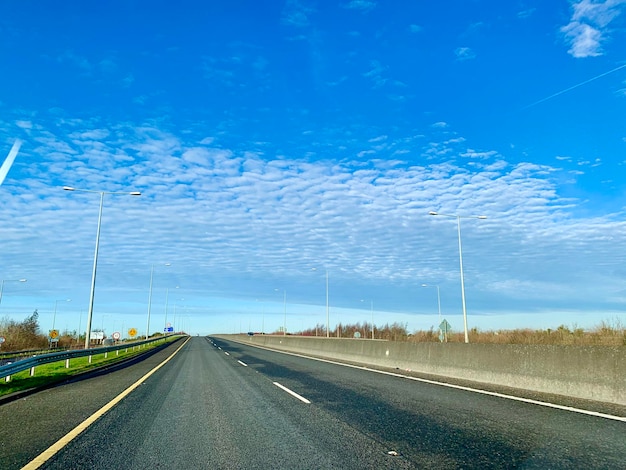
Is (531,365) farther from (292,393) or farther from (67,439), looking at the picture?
(67,439)

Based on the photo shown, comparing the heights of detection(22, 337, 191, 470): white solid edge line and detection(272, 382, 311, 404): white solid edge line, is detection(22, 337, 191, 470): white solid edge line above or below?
below

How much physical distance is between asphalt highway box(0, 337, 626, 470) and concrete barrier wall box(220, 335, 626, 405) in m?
1.52

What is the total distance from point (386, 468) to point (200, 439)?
9.28 feet

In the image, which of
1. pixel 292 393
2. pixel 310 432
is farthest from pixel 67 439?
pixel 292 393

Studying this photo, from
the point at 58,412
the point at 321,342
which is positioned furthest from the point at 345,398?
the point at 321,342

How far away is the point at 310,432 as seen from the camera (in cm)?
669

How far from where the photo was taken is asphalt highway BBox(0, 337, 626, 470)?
17.3ft

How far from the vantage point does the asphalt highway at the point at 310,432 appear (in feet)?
17.3

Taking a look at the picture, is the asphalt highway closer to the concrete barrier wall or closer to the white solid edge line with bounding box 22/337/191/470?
the white solid edge line with bounding box 22/337/191/470

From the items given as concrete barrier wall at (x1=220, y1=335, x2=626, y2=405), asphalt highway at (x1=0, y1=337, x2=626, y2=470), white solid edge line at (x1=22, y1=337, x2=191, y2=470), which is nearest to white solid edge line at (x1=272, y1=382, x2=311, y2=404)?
asphalt highway at (x1=0, y1=337, x2=626, y2=470)

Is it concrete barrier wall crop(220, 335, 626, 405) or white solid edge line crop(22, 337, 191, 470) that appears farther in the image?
concrete barrier wall crop(220, 335, 626, 405)

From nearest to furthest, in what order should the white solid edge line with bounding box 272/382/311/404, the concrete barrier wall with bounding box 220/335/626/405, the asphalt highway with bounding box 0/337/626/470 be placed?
the asphalt highway with bounding box 0/337/626/470
the concrete barrier wall with bounding box 220/335/626/405
the white solid edge line with bounding box 272/382/311/404

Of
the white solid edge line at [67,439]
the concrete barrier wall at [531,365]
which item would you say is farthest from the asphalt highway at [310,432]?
the concrete barrier wall at [531,365]

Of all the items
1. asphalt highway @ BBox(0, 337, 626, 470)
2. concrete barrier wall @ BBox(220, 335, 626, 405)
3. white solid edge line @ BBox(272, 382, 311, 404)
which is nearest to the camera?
asphalt highway @ BBox(0, 337, 626, 470)
